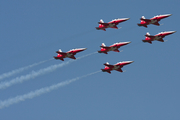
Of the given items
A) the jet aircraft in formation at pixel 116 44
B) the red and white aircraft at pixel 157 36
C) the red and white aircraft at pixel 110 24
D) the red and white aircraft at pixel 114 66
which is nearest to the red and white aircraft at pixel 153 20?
the jet aircraft in formation at pixel 116 44

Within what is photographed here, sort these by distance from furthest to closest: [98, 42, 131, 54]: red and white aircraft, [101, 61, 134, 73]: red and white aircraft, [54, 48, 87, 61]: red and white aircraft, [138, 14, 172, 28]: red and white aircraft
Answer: [138, 14, 172, 28]: red and white aircraft < [98, 42, 131, 54]: red and white aircraft < [101, 61, 134, 73]: red and white aircraft < [54, 48, 87, 61]: red and white aircraft

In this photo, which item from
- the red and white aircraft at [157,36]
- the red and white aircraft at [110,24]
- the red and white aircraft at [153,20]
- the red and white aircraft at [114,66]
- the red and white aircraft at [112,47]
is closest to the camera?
the red and white aircraft at [114,66]

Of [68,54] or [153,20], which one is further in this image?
[153,20]

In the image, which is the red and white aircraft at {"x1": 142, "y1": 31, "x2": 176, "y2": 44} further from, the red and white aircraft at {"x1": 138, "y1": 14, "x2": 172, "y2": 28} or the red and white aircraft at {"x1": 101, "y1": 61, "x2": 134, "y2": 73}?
the red and white aircraft at {"x1": 101, "y1": 61, "x2": 134, "y2": 73}

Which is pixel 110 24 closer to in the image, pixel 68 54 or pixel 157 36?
pixel 157 36

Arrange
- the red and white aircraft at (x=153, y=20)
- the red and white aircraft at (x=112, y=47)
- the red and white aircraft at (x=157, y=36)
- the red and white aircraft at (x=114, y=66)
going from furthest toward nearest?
the red and white aircraft at (x=153, y=20) → the red and white aircraft at (x=157, y=36) → the red and white aircraft at (x=112, y=47) → the red and white aircraft at (x=114, y=66)

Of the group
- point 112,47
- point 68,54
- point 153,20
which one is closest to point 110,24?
point 112,47

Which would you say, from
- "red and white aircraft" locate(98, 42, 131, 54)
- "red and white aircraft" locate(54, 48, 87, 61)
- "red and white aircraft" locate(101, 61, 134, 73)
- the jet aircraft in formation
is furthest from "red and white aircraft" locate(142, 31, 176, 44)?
"red and white aircraft" locate(54, 48, 87, 61)

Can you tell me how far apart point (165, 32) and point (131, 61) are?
16181mm

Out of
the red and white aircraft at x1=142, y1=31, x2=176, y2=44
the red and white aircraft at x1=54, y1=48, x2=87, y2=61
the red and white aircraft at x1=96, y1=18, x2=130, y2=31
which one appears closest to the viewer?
the red and white aircraft at x1=54, y1=48, x2=87, y2=61

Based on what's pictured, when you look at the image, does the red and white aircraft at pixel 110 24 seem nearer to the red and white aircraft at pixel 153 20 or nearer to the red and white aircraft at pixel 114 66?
the red and white aircraft at pixel 153 20

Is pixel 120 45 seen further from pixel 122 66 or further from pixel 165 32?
pixel 165 32

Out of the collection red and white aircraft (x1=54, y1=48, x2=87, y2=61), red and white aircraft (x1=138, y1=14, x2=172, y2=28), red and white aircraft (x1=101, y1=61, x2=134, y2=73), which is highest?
red and white aircraft (x1=138, y1=14, x2=172, y2=28)

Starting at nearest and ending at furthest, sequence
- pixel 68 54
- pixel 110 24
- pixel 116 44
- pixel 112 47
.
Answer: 1. pixel 68 54
2. pixel 112 47
3. pixel 116 44
4. pixel 110 24
